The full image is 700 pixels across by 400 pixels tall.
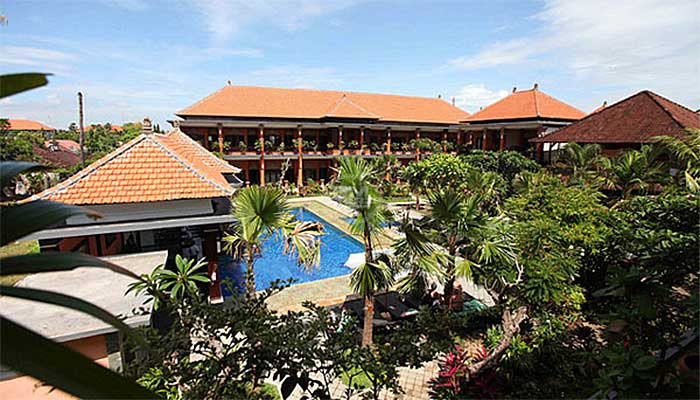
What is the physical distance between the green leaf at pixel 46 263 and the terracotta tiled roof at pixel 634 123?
784 inches

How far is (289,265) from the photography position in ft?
51.1

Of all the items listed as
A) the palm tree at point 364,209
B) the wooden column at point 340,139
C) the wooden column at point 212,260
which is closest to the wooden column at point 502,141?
the wooden column at point 340,139

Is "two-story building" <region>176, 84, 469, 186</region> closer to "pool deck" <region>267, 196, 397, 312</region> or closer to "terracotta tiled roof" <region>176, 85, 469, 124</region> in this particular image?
"terracotta tiled roof" <region>176, 85, 469, 124</region>

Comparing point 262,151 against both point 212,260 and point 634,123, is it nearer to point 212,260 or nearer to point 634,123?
point 212,260

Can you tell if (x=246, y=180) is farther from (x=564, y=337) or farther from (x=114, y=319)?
(x=114, y=319)

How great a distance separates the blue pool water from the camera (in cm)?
1342

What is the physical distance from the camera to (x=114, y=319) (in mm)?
984

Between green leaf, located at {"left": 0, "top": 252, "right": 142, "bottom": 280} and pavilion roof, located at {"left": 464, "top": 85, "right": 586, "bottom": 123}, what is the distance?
100ft

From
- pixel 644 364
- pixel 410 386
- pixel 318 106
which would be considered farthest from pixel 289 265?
pixel 318 106

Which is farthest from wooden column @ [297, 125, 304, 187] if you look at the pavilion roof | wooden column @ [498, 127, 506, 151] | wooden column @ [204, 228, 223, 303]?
wooden column @ [204, 228, 223, 303]

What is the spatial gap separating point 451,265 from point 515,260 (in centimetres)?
130

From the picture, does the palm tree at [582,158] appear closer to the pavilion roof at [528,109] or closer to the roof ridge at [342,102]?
the pavilion roof at [528,109]

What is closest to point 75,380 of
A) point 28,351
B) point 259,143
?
point 28,351

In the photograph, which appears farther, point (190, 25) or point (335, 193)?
point (335, 193)
